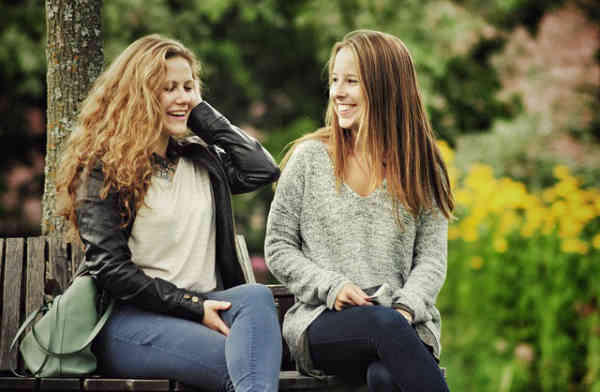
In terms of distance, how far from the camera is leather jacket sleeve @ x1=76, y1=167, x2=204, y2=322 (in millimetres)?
2742

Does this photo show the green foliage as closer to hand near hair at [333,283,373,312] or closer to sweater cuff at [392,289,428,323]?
sweater cuff at [392,289,428,323]

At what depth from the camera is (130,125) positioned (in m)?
2.92

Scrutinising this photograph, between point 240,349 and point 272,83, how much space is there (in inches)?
314

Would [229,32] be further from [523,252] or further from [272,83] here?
[523,252]

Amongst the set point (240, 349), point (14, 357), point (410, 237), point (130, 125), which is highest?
point (130, 125)

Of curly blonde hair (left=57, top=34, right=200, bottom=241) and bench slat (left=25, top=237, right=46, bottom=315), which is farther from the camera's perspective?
bench slat (left=25, top=237, right=46, bottom=315)

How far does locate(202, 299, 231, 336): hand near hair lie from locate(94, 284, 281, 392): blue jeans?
0.02 meters

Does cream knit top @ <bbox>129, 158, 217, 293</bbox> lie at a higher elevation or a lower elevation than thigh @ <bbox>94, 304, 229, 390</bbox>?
higher

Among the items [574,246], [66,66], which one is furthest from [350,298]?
[574,246]

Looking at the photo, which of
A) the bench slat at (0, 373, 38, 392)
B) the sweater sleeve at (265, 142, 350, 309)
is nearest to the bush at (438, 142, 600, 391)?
the sweater sleeve at (265, 142, 350, 309)

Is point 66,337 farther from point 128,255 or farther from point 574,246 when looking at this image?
point 574,246

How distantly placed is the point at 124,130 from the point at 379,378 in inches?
48.8

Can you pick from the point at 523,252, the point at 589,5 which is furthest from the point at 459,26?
the point at 523,252

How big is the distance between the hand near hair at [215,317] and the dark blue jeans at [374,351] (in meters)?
0.31
